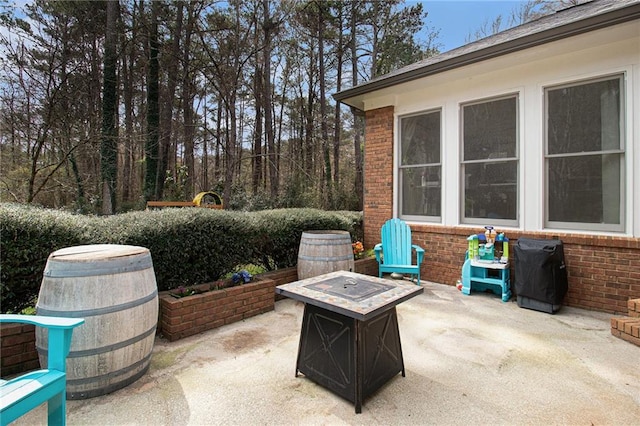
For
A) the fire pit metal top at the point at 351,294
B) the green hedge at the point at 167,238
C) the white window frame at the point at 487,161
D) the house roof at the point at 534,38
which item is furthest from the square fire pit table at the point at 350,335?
the house roof at the point at 534,38

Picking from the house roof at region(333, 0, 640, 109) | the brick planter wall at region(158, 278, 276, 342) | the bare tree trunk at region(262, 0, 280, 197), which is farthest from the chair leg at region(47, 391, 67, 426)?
the bare tree trunk at region(262, 0, 280, 197)

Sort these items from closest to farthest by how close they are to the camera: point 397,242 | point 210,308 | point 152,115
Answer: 1. point 210,308
2. point 397,242
3. point 152,115

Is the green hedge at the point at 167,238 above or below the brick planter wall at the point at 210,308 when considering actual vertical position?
above

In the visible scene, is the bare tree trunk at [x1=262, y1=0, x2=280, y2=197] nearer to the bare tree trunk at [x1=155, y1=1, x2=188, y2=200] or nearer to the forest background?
the forest background

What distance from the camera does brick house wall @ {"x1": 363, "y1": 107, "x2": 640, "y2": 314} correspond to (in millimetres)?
3191

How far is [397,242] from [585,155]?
237 cm

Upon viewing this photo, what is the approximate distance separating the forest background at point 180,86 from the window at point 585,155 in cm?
628

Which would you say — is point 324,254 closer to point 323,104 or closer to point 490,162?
point 490,162

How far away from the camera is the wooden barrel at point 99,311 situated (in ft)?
5.51

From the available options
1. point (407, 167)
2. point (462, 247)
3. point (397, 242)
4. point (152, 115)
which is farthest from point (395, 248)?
point (152, 115)

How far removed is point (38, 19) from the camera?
24.6 ft

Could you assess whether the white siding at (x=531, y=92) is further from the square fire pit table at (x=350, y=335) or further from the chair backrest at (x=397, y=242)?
the square fire pit table at (x=350, y=335)

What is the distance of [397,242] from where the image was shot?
4402 millimetres

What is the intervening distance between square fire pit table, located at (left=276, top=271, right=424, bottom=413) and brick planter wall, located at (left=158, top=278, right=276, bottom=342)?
1.13m
